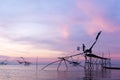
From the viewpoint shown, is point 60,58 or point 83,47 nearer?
point 83,47

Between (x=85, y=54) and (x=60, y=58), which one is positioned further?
(x=60, y=58)

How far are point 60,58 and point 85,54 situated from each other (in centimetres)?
3799

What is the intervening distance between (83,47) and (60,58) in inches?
1406

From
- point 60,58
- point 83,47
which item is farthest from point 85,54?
point 60,58

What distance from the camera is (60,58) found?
13500 cm

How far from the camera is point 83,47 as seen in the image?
100750mm

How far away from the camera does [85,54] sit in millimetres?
98188

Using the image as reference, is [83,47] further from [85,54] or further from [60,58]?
[60,58]

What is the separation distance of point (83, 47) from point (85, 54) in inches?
138
